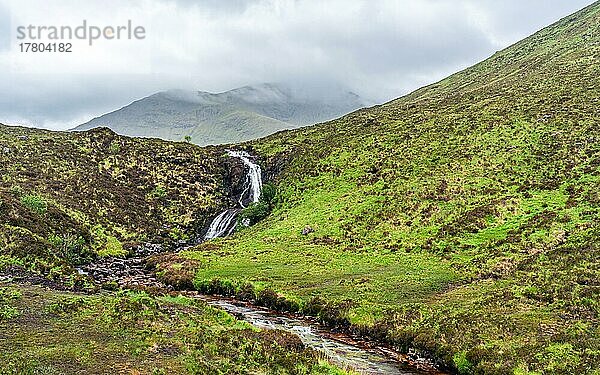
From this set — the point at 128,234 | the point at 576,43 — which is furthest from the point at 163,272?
the point at 576,43

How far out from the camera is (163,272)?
1971 inches

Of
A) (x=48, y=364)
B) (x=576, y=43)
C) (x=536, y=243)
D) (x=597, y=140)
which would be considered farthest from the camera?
(x=576, y=43)

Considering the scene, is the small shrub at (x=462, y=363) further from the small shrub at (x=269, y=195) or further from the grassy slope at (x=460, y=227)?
the small shrub at (x=269, y=195)

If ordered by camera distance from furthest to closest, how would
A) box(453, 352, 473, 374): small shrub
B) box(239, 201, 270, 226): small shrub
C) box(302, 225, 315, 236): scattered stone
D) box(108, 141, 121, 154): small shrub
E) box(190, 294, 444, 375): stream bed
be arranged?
box(108, 141, 121, 154): small shrub, box(239, 201, 270, 226): small shrub, box(302, 225, 315, 236): scattered stone, box(190, 294, 444, 375): stream bed, box(453, 352, 473, 374): small shrub

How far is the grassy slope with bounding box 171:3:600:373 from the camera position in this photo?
1102 inches

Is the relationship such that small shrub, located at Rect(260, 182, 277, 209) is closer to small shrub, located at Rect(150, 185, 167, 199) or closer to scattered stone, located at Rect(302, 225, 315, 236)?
scattered stone, located at Rect(302, 225, 315, 236)

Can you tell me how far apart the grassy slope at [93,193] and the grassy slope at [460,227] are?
1450cm

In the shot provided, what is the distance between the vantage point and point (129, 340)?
76.2 feet

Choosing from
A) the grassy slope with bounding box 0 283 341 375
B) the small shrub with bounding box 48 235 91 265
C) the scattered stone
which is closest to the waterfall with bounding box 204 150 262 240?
the scattered stone

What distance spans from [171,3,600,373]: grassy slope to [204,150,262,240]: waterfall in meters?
5.77

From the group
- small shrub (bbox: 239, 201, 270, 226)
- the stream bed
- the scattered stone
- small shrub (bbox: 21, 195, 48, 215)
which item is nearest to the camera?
the stream bed

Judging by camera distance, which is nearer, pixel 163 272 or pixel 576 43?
pixel 163 272

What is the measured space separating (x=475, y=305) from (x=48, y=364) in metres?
25.8

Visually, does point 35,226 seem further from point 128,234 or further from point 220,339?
point 220,339
